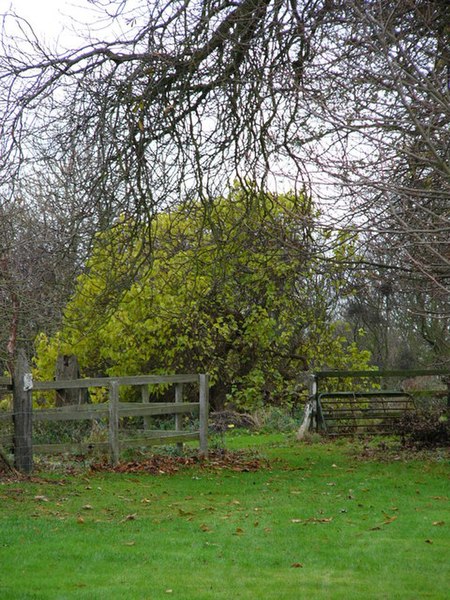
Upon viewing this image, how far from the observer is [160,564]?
19.7ft

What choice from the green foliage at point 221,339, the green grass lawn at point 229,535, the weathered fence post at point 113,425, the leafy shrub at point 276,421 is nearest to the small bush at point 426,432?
the green grass lawn at point 229,535

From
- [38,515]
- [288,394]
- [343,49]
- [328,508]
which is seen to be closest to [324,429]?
[288,394]

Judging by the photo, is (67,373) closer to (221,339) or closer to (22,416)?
(221,339)

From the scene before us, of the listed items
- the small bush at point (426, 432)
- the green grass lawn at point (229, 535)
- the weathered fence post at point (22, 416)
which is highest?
the weathered fence post at point (22, 416)

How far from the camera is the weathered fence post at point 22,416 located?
35.0ft

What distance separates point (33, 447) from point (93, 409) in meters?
1.26

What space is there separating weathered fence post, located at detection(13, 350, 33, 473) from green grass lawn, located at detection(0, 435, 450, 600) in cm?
57

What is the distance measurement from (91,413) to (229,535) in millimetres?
5297

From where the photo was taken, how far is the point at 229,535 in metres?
6.95

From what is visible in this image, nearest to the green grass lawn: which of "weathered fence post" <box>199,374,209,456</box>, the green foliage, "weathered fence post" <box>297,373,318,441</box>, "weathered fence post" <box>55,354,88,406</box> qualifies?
"weathered fence post" <box>199,374,209,456</box>

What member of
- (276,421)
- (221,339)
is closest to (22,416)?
(221,339)

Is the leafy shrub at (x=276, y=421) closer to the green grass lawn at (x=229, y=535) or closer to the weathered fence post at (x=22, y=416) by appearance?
the green grass lawn at (x=229, y=535)

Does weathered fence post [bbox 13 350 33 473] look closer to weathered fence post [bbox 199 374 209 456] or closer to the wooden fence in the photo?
the wooden fence

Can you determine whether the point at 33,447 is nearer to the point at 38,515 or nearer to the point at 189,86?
the point at 38,515
